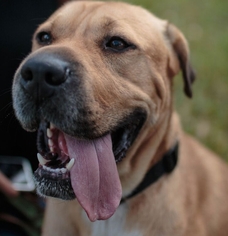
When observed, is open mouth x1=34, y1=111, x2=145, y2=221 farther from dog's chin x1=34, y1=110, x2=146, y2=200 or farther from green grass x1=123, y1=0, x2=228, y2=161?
green grass x1=123, y1=0, x2=228, y2=161

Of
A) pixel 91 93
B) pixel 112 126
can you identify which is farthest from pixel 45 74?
pixel 112 126

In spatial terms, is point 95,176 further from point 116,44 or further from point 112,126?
point 116,44

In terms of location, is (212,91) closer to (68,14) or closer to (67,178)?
(68,14)

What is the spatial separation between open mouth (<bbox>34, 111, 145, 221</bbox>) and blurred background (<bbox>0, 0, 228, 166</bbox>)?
2.20 feet

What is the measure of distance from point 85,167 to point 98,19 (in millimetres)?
889

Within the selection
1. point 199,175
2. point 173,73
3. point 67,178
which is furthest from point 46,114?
point 199,175

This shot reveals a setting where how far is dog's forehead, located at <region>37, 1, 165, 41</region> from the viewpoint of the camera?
106 inches

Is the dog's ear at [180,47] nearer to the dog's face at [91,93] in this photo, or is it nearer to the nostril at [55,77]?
the dog's face at [91,93]

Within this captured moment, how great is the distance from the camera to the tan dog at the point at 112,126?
233 cm

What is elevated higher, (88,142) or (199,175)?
(88,142)

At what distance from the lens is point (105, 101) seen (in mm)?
2426

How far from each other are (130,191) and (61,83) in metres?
0.97

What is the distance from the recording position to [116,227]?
289cm

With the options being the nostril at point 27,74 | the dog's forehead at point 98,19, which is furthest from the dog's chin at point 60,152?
the dog's forehead at point 98,19
